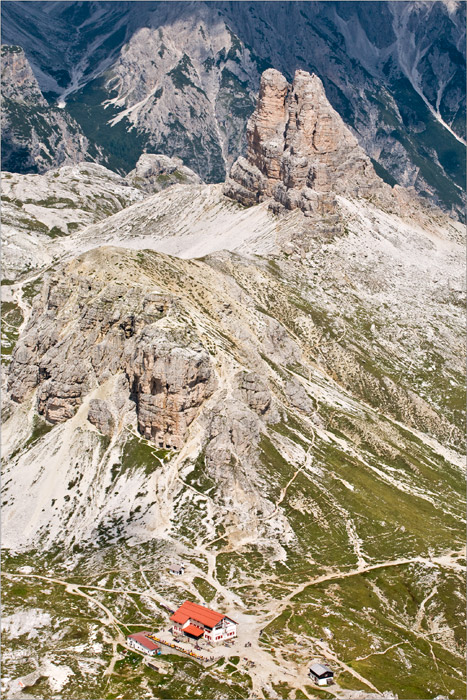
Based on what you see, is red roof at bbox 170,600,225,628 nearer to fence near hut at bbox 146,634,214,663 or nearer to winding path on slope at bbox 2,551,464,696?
fence near hut at bbox 146,634,214,663

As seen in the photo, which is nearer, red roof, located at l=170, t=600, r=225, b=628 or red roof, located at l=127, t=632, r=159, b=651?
A: red roof, located at l=127, t=632, r=159, b=651

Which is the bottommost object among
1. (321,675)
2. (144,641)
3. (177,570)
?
(177,570)

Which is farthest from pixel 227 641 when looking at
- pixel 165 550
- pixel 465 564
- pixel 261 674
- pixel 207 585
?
pixel 465 564

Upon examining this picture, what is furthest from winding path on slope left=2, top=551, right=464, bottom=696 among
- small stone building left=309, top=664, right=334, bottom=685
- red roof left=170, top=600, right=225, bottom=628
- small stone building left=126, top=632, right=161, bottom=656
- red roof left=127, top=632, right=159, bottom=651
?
red roof left=170, top=600, right=225, bottom=628

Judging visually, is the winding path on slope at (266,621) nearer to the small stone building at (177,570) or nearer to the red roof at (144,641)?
the red roof at (144,641)

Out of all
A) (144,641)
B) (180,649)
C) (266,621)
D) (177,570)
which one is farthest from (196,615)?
(177,570)

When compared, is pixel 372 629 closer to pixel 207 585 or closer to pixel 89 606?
pixel 207 585

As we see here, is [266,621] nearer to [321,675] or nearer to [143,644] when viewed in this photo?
[321,675]

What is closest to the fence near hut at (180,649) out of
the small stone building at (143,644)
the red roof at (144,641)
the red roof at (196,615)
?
the small stone building at (143,644)
